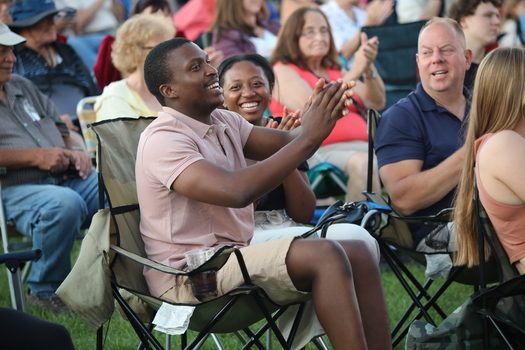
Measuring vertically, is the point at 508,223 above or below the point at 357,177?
above

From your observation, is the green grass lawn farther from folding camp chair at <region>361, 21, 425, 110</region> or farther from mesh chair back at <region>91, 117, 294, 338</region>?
folding camp chair at <region>361, 21, 425, 110</region>

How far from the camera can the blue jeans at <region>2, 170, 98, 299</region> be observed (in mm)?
4230

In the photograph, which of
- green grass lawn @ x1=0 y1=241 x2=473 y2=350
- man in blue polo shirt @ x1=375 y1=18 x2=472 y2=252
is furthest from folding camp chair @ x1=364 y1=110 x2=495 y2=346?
green grass lawn @ x1=0 y1=241 x2=473 y2=350

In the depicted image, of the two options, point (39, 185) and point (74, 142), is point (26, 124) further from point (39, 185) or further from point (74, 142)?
point (74, 142)

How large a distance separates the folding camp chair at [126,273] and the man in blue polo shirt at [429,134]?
1.11 meters

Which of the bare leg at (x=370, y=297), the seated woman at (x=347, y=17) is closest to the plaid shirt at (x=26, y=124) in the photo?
the bare leg at (x=370, y=297)

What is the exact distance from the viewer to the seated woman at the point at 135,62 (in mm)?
5223

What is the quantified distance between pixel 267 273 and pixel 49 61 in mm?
3825

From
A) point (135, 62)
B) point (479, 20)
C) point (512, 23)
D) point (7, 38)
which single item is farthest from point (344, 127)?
point (512, 23)

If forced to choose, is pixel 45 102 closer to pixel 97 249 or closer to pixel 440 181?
pixel 97 249

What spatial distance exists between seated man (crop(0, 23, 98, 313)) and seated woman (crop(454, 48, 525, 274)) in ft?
7.84

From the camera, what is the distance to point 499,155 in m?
2.74

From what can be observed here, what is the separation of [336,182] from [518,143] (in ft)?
9.30

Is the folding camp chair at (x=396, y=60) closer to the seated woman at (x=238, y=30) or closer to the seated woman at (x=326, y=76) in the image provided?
the seated woman at (x=326, y=76)
